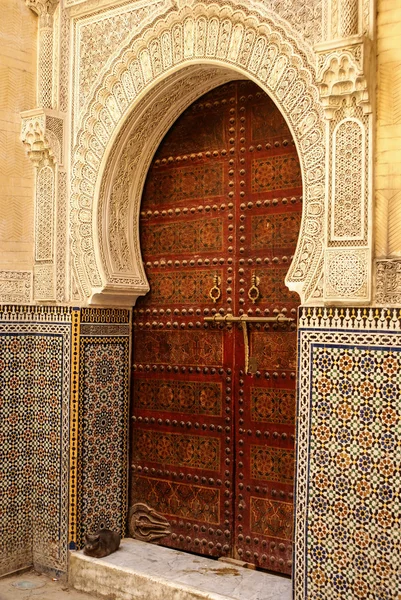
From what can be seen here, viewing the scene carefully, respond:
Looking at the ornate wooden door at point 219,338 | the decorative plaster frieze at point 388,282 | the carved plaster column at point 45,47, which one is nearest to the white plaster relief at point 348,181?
the decorative plaster frieze at point 388,282

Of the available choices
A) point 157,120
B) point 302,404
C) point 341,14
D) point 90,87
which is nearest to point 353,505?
point 302,404

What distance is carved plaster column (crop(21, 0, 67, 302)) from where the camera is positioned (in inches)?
160

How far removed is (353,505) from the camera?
2.97 m

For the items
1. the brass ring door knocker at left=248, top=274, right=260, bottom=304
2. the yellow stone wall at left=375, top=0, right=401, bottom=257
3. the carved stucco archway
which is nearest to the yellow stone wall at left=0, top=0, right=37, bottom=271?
the carved stucco archway

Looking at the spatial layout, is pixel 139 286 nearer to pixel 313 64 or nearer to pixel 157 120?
pixel 157 120

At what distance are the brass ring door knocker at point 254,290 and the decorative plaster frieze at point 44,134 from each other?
126 cm

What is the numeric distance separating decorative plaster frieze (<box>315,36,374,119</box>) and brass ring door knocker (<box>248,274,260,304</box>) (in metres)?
1.00

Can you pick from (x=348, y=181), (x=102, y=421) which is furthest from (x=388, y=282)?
(x=102, y=421)

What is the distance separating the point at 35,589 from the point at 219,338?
1610 mm

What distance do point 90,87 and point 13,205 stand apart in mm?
771

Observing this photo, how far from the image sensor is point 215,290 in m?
3.84

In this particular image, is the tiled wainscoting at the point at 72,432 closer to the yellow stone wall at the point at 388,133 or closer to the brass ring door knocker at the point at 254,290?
the yellow stone wall at the point at 388,133

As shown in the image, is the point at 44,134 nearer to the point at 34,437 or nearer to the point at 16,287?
the point at 16,287

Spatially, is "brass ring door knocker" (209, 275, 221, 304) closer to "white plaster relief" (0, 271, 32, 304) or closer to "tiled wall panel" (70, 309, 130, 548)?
"tiled wall panel" (70, 309, 130, 548)
